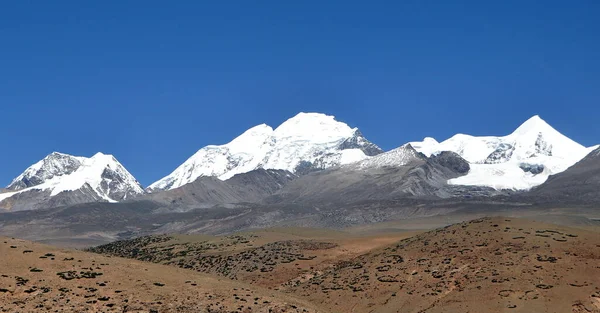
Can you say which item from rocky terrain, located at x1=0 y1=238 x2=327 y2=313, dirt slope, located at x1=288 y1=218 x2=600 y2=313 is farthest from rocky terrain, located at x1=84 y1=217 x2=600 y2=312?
rocky terrain, located at x1=0 y1=238 x2=327 y2=313

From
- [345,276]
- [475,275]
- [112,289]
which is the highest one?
[112,289]

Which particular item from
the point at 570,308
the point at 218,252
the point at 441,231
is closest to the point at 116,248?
the point at 218,252

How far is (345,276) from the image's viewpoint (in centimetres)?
10244

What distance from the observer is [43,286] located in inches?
2899

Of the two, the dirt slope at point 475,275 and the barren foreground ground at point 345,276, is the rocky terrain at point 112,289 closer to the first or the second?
the barren foreground ground at point 345,276

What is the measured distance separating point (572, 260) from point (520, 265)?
577 cm

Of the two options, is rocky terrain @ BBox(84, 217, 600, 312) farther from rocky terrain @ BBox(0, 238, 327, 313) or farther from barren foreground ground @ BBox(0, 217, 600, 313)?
rocky terrain @ BBox(0, 238, 327, 313)

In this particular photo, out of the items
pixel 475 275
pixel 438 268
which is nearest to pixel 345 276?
pixel 438 268

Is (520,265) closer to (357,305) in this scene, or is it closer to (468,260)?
(468,260)

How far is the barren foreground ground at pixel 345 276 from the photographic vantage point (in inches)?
2904

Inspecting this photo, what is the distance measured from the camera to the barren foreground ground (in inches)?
2904

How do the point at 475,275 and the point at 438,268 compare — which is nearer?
the point at 475,275

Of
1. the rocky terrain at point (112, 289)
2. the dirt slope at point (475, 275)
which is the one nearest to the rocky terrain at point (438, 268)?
the dirt slope at point (475, 275)

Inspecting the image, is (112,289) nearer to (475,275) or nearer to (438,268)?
(475,275)
